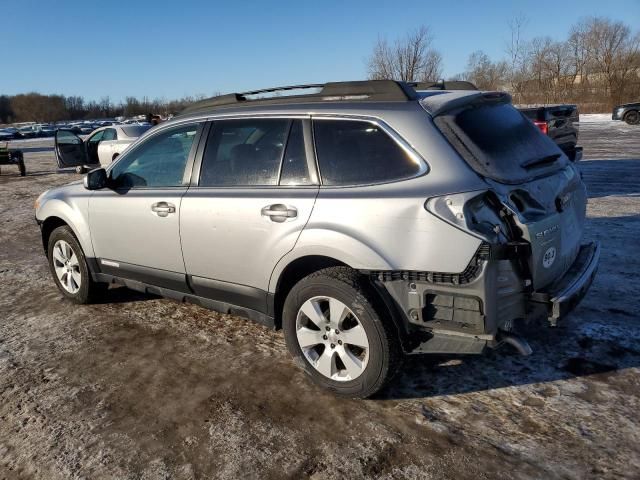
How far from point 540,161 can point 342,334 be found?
1.66 metres

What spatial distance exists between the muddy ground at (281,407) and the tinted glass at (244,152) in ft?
4.24

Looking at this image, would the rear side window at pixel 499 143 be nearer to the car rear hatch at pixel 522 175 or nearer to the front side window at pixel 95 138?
the car rear hatch at pixel 522 175

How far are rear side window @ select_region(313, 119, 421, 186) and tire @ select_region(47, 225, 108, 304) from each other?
2.76 metres

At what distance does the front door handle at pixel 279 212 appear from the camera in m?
3.18

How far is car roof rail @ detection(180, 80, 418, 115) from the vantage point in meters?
3.12

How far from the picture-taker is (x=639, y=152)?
1495 cm

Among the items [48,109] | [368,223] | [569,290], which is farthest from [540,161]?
[48,109]

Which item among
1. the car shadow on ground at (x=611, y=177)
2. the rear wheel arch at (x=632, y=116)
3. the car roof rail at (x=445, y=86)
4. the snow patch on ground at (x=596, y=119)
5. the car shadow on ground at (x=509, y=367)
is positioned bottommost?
the car shadow on ground at (x=509, y=367)

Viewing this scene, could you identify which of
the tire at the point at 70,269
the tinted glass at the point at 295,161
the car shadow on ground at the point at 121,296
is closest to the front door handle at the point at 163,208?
the tinted glass at the point at 295,161

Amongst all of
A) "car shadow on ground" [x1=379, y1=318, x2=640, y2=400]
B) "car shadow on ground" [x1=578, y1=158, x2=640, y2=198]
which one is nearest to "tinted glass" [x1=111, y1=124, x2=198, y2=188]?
"car shadow on ground" [x1=379, y1=318, x2=640, y2=400]

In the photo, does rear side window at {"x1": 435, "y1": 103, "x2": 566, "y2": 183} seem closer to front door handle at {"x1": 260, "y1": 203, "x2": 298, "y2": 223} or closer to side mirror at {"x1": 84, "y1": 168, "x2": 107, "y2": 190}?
front door handle at {"x1": 260, "y1": 203, "x2": 298, "y2": 223}

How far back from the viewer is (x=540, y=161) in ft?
10.6

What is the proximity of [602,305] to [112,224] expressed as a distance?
417 centimetres

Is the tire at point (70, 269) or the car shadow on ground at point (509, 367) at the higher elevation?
the tire at point (70, 269)
